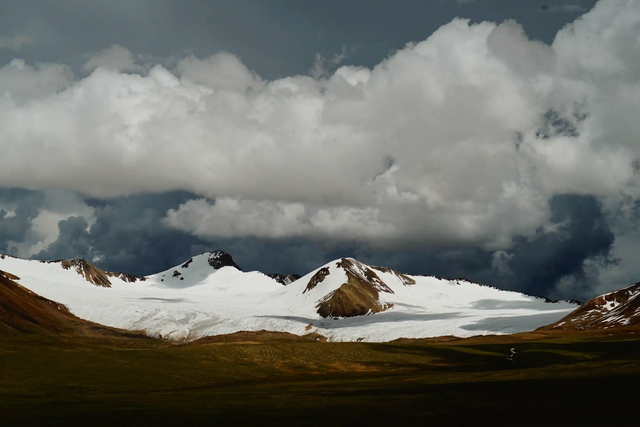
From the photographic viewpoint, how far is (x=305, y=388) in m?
81.8

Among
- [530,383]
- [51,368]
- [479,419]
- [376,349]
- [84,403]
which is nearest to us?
[479,419]

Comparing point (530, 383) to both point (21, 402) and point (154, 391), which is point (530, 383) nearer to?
point (154, 391)

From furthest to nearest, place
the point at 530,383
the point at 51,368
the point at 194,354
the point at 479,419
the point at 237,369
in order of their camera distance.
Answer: the point at 194,354 → the point at 237,369 → the point at 51,368 → the point at 530,383 → the point at 479,419

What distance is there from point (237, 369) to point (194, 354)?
49.7 ft

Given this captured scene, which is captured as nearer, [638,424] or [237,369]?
[638,424]

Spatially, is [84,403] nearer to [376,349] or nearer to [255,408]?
[255,408]

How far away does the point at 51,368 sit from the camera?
94938mm

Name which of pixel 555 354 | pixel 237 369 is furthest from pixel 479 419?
pixel 555 354

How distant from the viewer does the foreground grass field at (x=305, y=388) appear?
5078 centimetres

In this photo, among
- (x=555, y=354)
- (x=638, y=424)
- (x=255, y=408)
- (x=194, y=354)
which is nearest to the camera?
(x=638, y=424)

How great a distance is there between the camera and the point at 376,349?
143125 mm

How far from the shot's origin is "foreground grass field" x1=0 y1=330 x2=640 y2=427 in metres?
50.8

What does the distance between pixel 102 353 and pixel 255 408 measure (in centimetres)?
6665

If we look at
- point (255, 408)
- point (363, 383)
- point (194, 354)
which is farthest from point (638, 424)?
point (194, 354)
